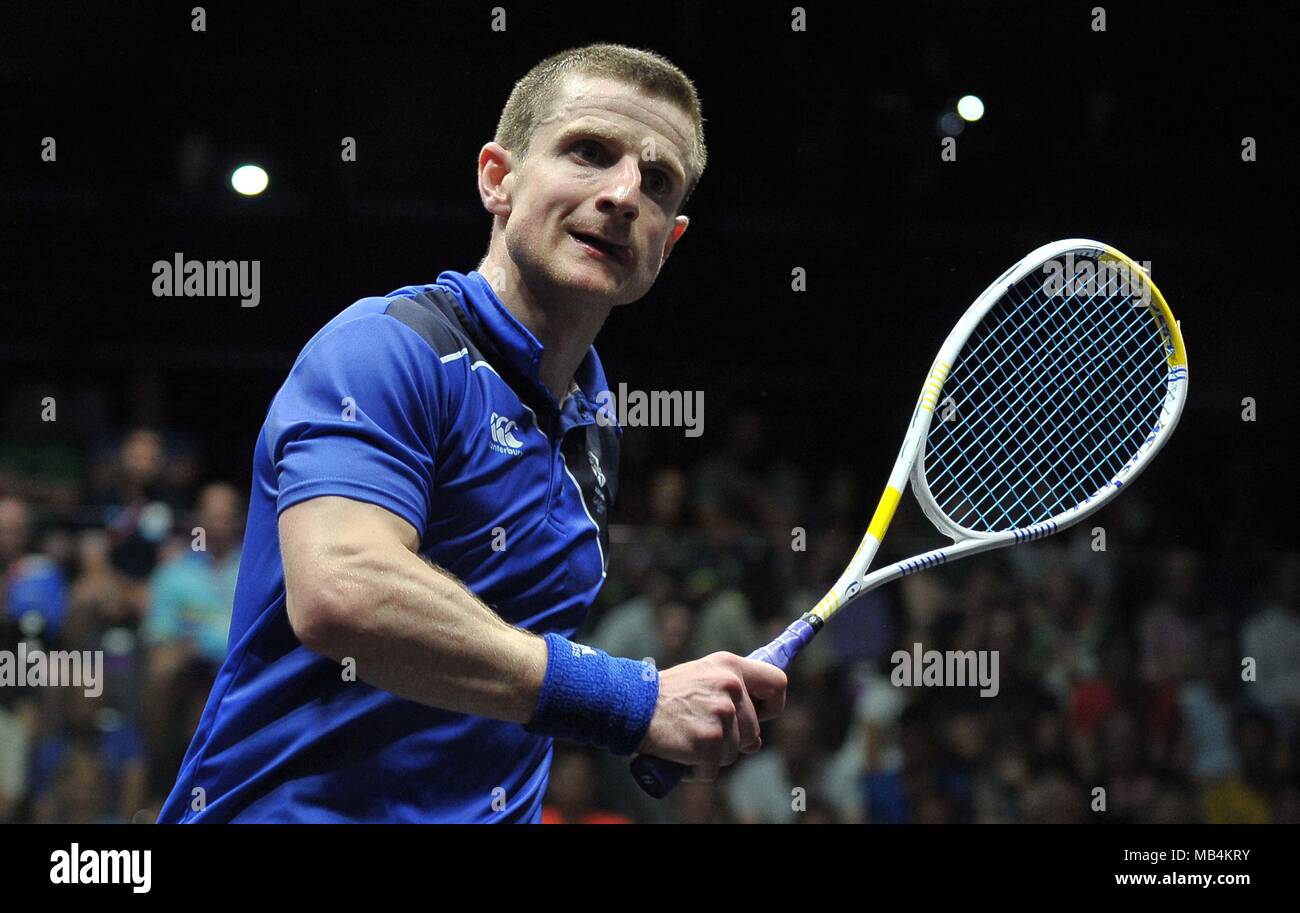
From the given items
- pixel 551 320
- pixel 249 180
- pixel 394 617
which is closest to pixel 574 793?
pixel 249 180

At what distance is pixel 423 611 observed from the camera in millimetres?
1237

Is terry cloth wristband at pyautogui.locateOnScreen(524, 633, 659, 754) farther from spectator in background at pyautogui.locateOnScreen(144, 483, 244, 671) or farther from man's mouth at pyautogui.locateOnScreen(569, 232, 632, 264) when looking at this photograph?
spectator in background at pyautogui.locateOnScreen(144, 483, 244, 671)

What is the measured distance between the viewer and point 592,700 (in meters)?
1.31

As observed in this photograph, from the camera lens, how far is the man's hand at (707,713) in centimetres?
135

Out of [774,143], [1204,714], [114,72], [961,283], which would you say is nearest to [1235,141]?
[961,283]

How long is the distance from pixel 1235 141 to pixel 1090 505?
1888 mm

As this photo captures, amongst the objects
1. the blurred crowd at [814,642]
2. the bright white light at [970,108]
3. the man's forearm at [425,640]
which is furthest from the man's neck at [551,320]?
Result: the bright white light at [970,108]

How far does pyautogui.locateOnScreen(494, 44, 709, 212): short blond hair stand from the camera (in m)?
1.61

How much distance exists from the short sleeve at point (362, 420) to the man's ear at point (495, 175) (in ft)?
1.09

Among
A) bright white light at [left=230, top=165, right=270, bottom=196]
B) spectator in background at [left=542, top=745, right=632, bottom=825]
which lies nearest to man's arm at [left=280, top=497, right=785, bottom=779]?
spectator in background at [left=542, top=745, right=632, bottom=825]

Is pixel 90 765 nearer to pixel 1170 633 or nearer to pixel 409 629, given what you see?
pixel 409 629

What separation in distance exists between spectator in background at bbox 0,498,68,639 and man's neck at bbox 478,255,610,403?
179 cm

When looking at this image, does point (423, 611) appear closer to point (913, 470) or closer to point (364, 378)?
point (364, 378)

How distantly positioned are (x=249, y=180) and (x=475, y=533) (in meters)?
2.05
